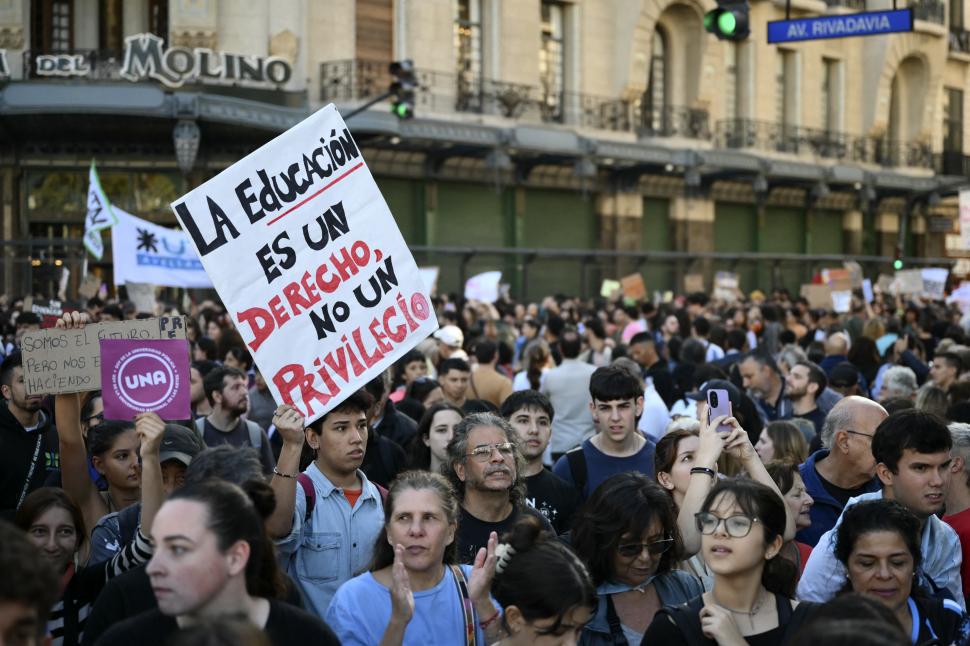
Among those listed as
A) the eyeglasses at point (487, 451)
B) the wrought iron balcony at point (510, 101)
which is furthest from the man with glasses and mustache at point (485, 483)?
the wrought iron balcony at point (510, 101)

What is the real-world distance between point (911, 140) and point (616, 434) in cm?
4509

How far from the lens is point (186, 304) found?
2256 centimetres

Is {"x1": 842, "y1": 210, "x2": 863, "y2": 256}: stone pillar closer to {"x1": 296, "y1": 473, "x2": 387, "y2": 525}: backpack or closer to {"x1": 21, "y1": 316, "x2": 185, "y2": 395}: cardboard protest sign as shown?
{"x1": 21, "y1": 316, "x2": 185, "y2": 395}: cardboard protest sign

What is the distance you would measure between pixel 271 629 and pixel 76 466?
8.56ft

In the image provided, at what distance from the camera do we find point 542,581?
172 inches

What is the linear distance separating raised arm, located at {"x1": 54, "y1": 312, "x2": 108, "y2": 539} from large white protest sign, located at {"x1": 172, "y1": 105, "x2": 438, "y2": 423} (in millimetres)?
950

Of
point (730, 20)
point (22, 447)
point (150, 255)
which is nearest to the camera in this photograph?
point (22, 447)

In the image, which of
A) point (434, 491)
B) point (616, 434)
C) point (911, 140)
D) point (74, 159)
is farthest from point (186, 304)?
point (911, 140)

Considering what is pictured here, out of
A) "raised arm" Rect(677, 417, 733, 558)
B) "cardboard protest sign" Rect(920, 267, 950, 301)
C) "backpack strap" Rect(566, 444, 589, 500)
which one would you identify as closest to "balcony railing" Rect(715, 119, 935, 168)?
"cardboard protest sign" Rect(920, 267, 950, 301)

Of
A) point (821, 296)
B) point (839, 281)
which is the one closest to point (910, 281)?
point (839, 281)

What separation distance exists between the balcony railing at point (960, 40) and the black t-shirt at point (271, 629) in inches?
1989

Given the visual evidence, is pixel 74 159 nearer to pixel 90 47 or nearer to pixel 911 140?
pixel 90 47

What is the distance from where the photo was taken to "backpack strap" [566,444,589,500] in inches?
293

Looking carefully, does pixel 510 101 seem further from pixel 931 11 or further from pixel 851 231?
pixel 931 11
